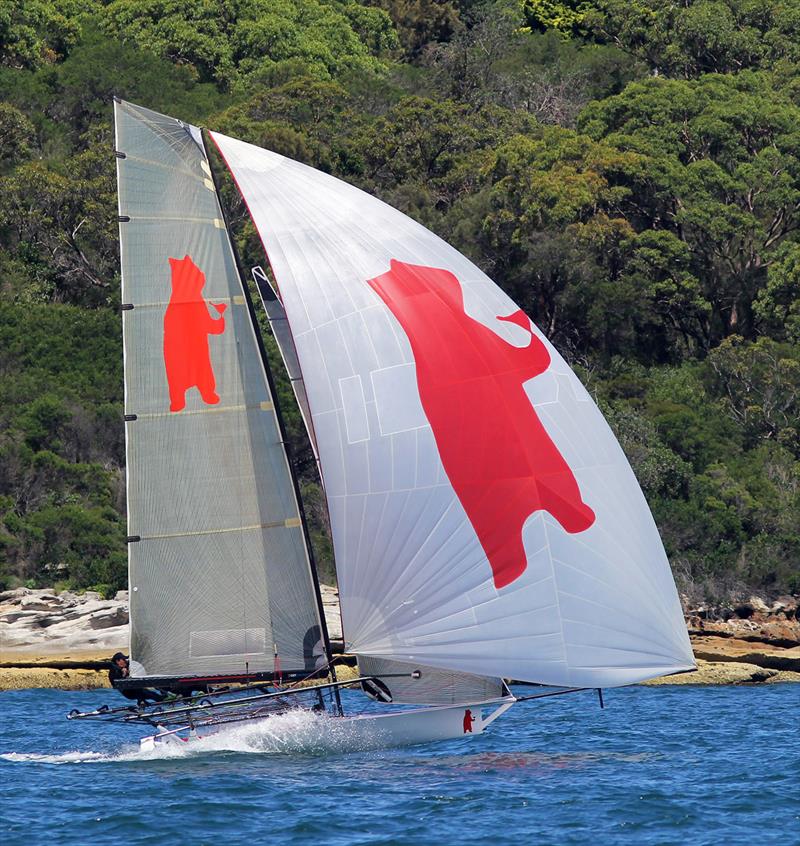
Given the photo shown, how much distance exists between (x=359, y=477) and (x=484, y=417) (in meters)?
1.35

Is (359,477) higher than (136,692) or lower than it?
higher

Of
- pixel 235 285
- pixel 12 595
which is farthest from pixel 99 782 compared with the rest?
pixel 12 595

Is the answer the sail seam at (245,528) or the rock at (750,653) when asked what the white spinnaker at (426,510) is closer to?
the sail seam at (245,528)

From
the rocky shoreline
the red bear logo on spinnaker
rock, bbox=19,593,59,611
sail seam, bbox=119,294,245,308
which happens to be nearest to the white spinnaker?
sail seam, bbox=119,294,245,308

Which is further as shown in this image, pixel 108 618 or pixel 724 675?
pixel 108 618

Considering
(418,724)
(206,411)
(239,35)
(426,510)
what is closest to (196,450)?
(206,411)

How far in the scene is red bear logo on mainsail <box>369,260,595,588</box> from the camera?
52.1 ft

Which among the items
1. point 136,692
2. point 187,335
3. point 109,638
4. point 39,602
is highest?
point 187,335

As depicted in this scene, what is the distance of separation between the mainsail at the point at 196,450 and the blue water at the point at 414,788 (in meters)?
1.13

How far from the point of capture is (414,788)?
49.6ft

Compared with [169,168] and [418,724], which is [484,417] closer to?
[418,724]

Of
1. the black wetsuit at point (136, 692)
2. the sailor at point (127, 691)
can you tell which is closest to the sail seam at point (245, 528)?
the sailor at point (127, 691)

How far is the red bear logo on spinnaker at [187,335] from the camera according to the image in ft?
55.0

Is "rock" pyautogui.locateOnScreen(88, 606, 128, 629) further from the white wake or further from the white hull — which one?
the white hull
